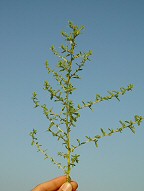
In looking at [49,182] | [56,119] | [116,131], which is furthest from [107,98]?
[49,182]

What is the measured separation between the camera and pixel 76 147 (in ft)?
16.4

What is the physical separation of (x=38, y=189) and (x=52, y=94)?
80.5 inches

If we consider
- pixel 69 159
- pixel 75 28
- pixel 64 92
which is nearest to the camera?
pixel 69 159

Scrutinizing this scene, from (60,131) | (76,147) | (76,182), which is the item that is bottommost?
(76,182)

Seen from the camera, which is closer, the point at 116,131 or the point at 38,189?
the point at 116,131

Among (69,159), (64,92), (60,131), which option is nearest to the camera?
(69,159)

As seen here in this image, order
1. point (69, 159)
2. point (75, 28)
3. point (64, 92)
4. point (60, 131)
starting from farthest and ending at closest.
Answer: point (75, 28) < point (64, 92) < point (60, 131) < point (69, 159)

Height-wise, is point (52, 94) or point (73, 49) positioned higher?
point (73, 49)

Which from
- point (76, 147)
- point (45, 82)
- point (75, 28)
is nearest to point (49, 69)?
point (45, 82)

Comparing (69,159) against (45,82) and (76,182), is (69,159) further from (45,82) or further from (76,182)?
(45,82)

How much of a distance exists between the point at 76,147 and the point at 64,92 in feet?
3.92

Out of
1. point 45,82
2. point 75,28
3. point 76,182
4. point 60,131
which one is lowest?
point 76,182

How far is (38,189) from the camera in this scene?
19.2 feet

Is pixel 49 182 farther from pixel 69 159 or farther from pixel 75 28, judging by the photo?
pixel 75 28
